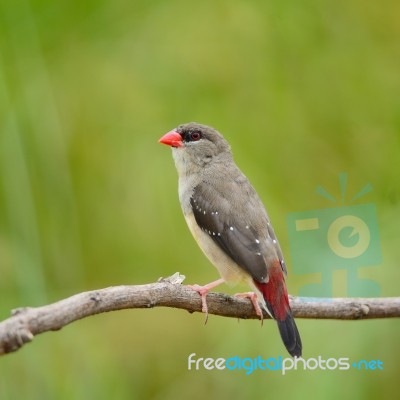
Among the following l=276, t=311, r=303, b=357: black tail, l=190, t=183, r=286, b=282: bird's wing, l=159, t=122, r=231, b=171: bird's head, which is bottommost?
l=276, t=311, r=303, b=357: black tail

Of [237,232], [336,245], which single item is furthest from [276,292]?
[336,245]

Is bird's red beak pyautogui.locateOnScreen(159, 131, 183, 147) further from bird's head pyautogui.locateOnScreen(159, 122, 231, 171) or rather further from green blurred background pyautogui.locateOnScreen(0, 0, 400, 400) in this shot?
green blurred background pyautogui.locateOnScreen(0, 0, 400, 400)

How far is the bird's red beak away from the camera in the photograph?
376cm

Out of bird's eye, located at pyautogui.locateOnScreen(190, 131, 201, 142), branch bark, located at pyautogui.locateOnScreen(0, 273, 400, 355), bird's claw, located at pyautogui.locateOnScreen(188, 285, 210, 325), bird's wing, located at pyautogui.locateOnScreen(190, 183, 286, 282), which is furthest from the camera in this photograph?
bird's eye, located at pyautogui.locateOnScreen(190, 131, 201, 142)

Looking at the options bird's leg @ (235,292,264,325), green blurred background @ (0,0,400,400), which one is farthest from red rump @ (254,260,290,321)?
green blurred background @ (0,0,400,400)

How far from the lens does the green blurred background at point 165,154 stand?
12.0 ft

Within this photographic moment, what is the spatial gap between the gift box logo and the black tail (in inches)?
27.7

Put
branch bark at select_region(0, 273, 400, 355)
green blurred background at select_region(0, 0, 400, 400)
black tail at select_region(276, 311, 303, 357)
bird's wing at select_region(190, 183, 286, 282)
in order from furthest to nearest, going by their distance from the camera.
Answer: green blurred background at select_region(0, 0, 400, 400), bird's wing at select_region(190, 183, 286, 282), black tail at select_region(276, 311, 303, 357), branch bark at select_region(0, 273, 400, 355)

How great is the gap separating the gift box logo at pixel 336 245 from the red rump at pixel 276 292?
1.86 ft

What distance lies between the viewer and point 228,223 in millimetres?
3328

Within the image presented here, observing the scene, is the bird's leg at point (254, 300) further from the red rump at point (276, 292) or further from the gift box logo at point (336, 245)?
the gift box logo at point (336, 245)

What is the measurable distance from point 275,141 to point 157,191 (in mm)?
672

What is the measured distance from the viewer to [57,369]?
362 centimetres

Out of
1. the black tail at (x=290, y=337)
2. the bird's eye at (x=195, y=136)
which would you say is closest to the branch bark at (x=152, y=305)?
the black tail at (x=290, y=337)
